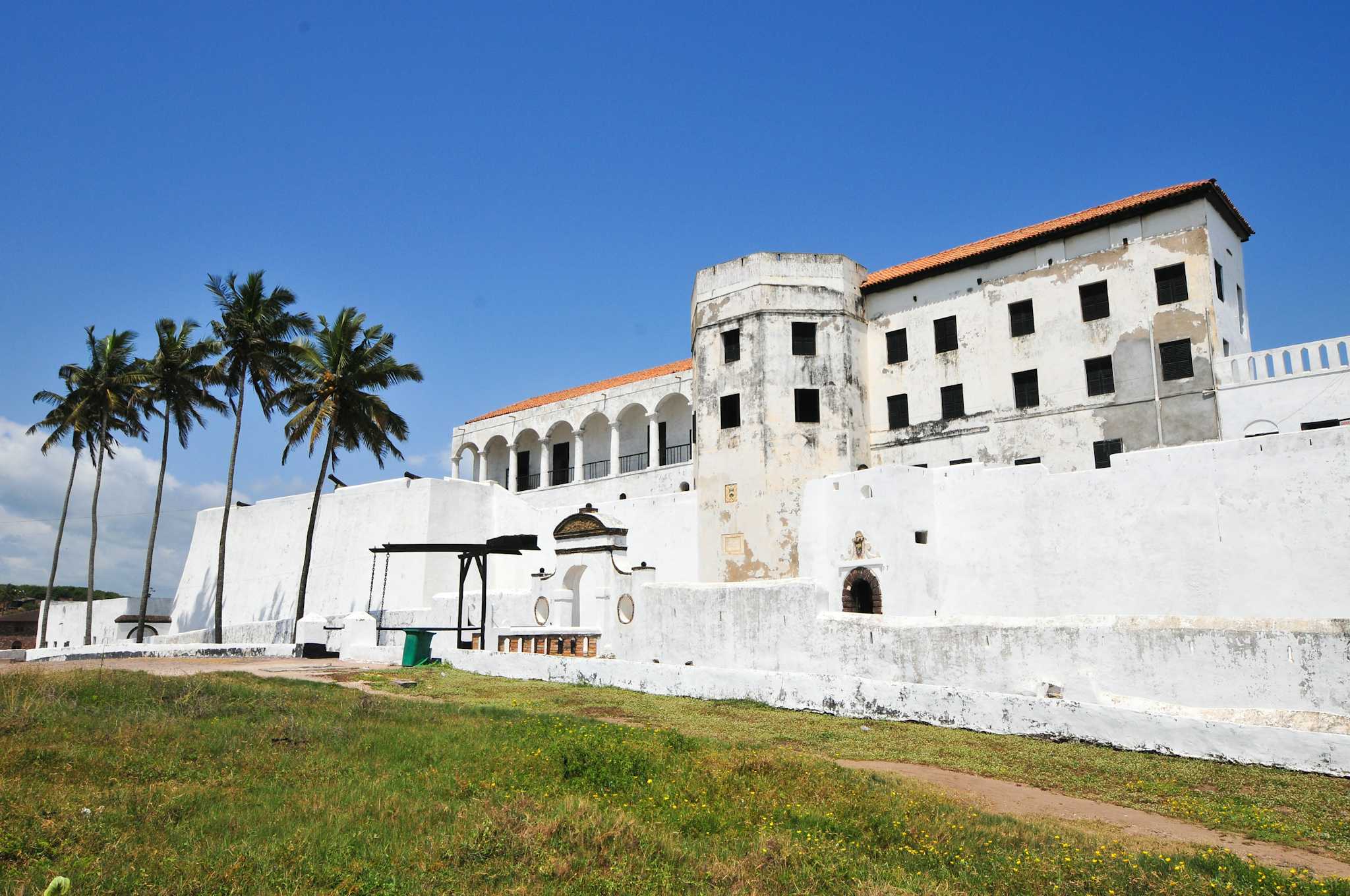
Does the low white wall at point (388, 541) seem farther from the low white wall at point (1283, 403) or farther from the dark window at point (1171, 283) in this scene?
the low white wall at point (1283, 403)

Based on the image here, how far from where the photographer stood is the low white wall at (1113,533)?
1739 centimetres

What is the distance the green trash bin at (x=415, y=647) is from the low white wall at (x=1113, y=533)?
9316mm

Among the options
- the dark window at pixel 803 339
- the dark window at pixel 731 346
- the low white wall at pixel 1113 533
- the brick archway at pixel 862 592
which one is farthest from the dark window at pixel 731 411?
the brick archway at pixel 862 592

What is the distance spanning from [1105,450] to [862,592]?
6991 mm

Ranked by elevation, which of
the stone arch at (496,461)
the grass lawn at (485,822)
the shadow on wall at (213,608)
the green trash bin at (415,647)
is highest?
the stone arch at (496,461)

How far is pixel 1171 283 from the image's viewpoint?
22531 mm

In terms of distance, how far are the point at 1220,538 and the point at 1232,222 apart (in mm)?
10024

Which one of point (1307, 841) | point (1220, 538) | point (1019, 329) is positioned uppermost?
point (1019, 329)

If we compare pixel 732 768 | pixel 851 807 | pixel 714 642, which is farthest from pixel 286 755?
pixel 714 642

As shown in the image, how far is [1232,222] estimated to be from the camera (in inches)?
944

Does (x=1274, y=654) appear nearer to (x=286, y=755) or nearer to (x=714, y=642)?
(x=714, y=642)

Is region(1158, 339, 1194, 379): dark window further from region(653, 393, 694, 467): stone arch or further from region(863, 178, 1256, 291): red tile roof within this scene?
region(653, 393, 694, 467): stone arch

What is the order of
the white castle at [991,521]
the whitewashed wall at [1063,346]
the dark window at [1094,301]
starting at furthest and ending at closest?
the dark window at [1094,301]
the whitewashed wall at [1063,346]
the white castle at [991,521]

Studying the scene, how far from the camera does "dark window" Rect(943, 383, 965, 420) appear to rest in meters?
25.7
